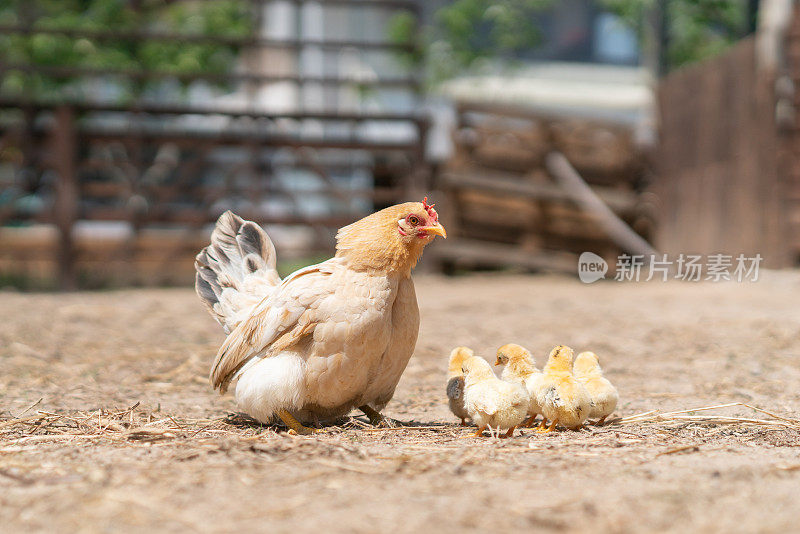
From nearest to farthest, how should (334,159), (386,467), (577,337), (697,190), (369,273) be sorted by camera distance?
(386,467) < (369,273) < (577,337) < (697,190) < (334,159)

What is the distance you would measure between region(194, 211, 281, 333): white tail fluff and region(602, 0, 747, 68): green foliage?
1094cm

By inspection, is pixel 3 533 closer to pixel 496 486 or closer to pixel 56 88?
pixel 496 486

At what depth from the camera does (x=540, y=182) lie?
413 inches

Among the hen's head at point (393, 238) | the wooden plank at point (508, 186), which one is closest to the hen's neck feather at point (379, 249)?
the hen's head at point (393, 238)

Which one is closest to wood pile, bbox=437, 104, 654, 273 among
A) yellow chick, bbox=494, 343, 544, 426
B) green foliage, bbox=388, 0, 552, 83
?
A: green foliage, bbox=388, 0, 552, 83

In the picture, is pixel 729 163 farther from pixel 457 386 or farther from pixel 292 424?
pixel 292 424

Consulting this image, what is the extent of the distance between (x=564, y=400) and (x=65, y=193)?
327 inches

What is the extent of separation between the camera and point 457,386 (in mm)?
3355

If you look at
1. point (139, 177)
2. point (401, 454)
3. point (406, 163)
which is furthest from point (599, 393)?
point (139, 177)

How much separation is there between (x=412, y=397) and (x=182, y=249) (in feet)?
22.3

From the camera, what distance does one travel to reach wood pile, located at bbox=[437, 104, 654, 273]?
34.2ft

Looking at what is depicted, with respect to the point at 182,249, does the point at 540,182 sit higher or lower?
higher

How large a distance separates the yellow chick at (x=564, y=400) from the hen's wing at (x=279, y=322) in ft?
3.02

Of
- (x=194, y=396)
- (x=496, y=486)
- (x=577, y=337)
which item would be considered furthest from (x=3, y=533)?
(x=577, y=337)
